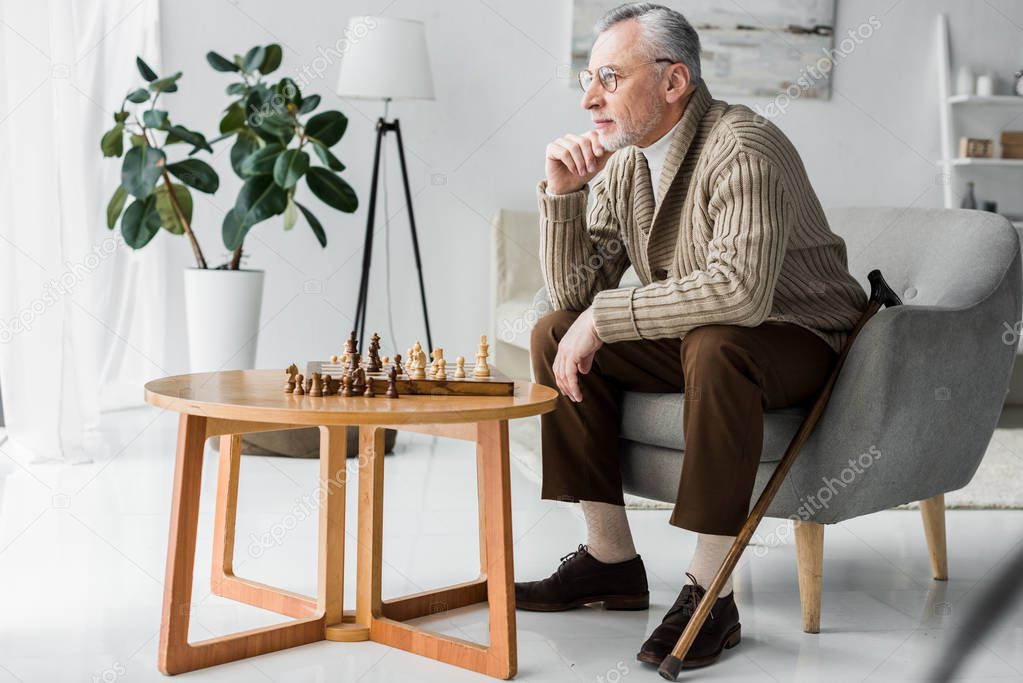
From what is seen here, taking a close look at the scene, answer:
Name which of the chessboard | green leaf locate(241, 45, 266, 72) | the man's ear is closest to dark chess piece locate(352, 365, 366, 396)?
the chessboard

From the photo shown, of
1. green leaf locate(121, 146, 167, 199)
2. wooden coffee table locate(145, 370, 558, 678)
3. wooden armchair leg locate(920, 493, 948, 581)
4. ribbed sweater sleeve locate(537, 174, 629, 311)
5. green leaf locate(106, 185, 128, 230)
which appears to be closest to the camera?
wooden coffee table locate(145, 370, 558, 678)

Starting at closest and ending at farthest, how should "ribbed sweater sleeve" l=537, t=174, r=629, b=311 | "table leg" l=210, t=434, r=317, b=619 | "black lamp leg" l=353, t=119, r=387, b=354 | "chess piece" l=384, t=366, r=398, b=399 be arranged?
"chess piece" l=384, t=366, r=398, b=399 → "table leg" l=210, t=434, r=317, b=619 → "ribbed sweater sleeve" l=537, t=174, r=629, b=311 → "black lamp leg" l=353, t=119, r=387, b=354

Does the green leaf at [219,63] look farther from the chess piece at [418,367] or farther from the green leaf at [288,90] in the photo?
the chess piece at [418,367]

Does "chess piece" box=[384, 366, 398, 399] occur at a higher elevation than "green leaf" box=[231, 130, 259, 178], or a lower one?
lower

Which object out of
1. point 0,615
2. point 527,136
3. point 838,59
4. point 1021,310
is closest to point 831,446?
point 1021,310

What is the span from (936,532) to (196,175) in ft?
7.46

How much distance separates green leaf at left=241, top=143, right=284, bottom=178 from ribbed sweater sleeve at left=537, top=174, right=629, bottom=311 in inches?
58.7

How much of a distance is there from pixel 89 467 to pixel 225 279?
70 cm

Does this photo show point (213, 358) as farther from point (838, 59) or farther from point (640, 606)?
point (838, 59)

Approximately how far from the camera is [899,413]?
1741mm

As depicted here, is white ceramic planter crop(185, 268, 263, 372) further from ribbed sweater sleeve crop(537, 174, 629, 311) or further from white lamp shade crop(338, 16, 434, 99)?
ribbed sweater sleeve crop(537, 174, 629, 311)

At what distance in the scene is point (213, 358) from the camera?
11.1ft

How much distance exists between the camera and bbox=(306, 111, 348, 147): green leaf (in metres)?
3.43

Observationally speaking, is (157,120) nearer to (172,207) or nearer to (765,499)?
(172,207)
